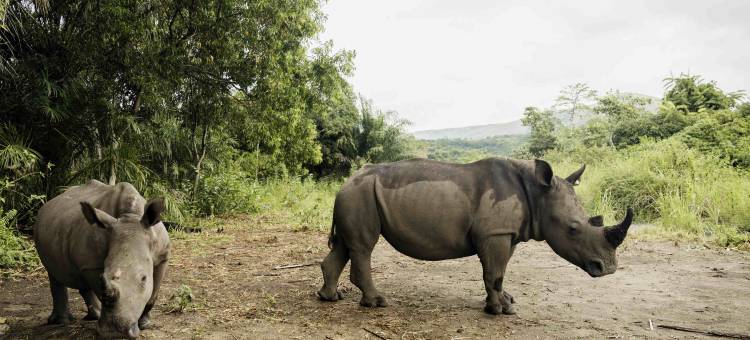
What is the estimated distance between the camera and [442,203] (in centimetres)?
470

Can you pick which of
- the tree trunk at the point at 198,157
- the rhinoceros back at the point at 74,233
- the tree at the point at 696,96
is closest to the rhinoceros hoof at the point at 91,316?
the rhinoceros back at the point at 74,233

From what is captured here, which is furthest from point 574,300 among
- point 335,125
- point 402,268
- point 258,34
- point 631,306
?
point 335,125

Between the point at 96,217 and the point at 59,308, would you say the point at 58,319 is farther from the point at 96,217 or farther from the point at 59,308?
the point at 96,217

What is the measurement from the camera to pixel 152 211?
3420mm

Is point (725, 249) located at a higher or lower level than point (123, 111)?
lower

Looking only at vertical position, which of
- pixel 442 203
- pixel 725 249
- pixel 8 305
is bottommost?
pixel 725 249

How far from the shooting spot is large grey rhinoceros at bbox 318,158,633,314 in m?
4.61

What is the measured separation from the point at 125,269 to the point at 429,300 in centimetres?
288

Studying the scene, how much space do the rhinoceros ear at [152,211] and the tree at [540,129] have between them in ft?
86.3

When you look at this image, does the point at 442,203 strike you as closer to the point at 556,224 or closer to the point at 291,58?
the point at 556,224

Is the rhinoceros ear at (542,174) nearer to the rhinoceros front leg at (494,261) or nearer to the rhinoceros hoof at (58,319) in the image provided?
the rhinoceros front leg at (494,261)

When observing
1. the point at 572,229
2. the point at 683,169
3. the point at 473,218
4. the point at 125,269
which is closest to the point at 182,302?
the point at 125,269

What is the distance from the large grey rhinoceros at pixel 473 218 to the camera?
4.61 meters

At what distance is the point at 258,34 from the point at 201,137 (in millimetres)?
4278
